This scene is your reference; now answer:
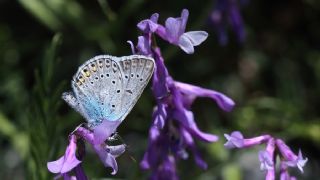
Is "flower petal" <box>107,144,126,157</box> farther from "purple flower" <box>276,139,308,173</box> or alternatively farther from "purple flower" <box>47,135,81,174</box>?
"purple flower" <box>276,139,308,173</box>

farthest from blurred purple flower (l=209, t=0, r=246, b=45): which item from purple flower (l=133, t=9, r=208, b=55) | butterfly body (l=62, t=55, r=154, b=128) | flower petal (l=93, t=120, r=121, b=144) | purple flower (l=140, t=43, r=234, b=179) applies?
flower petal (l=93, t=120, r=121, b=144)

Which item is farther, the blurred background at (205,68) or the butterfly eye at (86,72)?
the blurred background at (205,68)

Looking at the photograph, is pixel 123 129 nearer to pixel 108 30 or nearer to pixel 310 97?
pixel 108 30

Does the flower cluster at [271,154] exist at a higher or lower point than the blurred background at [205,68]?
higher

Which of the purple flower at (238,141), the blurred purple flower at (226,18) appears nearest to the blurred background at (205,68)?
the blurred purple flower at (226,18)

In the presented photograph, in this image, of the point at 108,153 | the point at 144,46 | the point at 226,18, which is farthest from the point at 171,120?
the point at 226,18

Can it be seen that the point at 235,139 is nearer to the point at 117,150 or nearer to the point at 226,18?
the point at 117,150

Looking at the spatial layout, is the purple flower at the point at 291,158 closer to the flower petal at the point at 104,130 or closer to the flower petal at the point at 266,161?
the flower petal at the point at 266,161

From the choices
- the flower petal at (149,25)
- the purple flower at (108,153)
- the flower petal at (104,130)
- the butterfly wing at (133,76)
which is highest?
the flower petal at (149,25)
